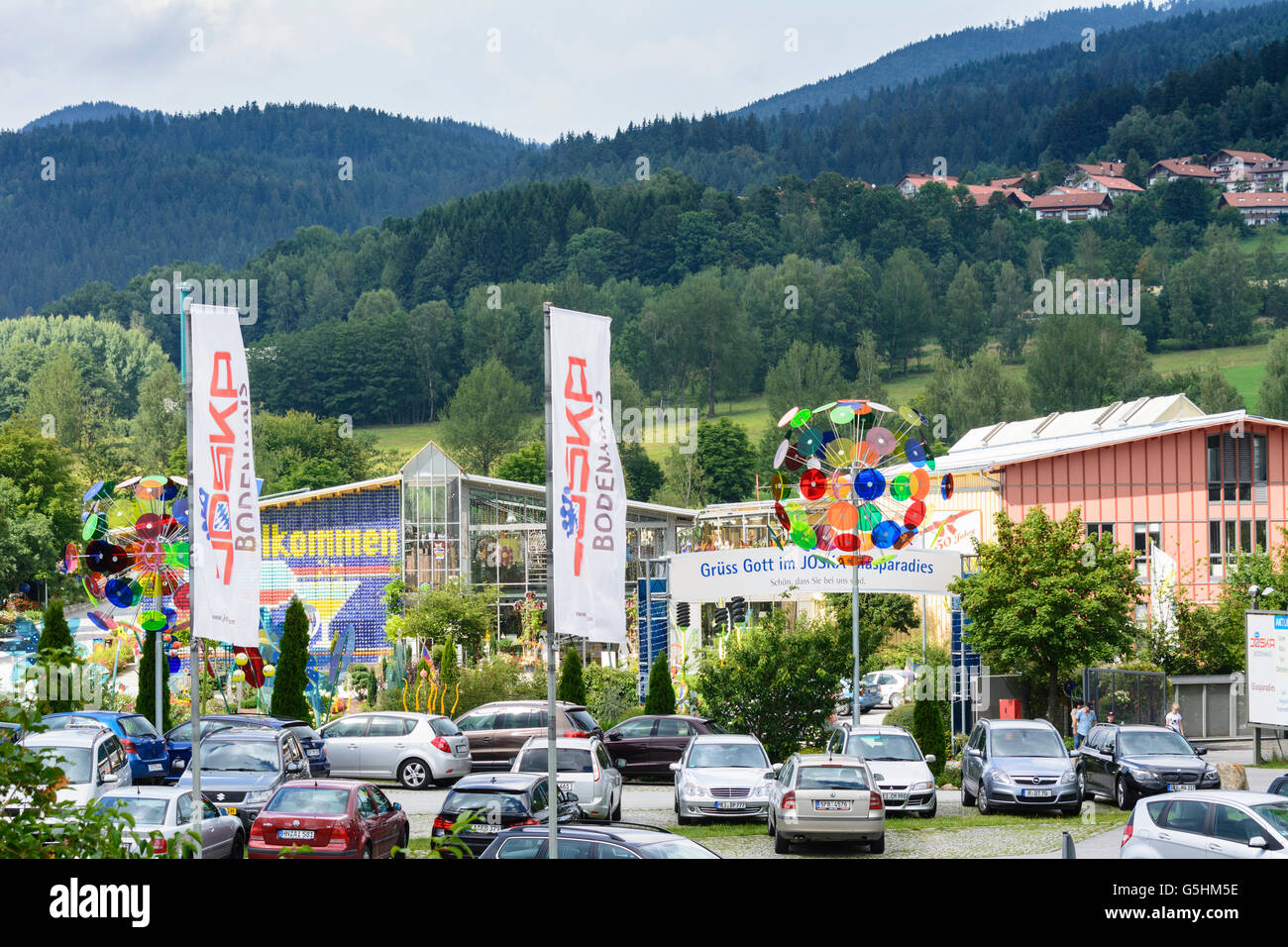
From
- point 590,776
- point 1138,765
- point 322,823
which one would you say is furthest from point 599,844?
point 1138,765

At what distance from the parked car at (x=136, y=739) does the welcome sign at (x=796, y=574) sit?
12.3 metres

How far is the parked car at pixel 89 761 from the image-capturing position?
20.2m

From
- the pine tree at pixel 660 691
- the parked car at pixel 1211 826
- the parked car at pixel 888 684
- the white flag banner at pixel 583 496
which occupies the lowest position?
the parked car at pixel 888 684

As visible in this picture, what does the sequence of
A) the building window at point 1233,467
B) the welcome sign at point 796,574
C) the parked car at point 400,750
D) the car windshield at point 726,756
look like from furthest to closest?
the building window at point 1233,467, the welcome sign at point 796,574, the parked car at point 400,750, the car windshield at point 726,756

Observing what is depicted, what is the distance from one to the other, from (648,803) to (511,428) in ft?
287

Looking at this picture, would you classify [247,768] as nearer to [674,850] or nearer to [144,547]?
[144,547]

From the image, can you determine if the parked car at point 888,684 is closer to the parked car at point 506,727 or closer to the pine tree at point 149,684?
the parked car at point 506,727

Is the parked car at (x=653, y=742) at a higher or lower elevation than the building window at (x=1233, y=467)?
lower

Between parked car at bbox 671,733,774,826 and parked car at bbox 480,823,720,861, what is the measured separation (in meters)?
8.77

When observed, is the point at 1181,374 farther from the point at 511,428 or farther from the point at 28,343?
the point at 28,343

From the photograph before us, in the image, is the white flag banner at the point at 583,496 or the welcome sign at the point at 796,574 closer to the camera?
the white flag banner at the point at 583,496

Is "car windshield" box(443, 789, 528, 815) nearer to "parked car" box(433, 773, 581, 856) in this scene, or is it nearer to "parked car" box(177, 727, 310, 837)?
"parked car" box(433, 773, 581, 856)

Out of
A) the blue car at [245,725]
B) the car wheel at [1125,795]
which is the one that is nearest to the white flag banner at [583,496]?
the car wheel at [1125,795]

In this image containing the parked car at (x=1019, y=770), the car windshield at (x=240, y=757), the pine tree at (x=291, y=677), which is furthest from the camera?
the pine tree at (x=291, y=677)
